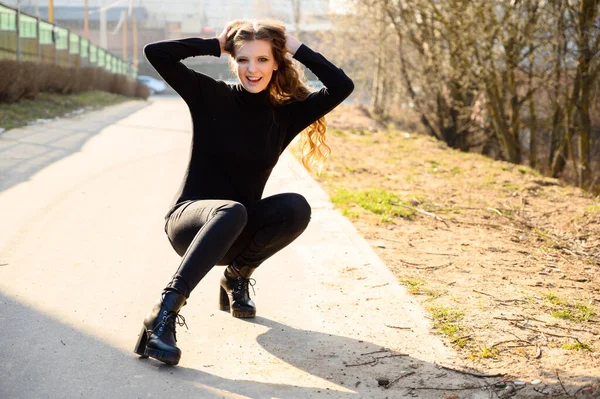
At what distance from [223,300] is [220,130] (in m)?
0.93

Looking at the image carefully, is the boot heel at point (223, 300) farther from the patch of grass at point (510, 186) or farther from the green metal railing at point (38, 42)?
the green metal railing at point (38, 42)

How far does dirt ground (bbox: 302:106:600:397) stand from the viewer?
12.1 ft

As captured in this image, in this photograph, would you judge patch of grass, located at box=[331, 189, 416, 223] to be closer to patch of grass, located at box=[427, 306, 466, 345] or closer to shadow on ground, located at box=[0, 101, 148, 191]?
patch of grass, located at box=[427, 306, 466, 345]

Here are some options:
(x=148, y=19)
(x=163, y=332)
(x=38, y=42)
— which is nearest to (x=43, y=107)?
(x=38, y=42)

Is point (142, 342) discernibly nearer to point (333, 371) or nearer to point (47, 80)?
point (333, 371)

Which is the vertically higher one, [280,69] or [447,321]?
[280,69]

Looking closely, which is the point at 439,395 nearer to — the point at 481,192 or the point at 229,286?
the point at 229,286

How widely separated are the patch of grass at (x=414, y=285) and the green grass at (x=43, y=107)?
8923 mm

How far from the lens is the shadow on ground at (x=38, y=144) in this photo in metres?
8.69

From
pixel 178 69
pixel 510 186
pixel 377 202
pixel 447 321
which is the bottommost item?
pixel 510 186

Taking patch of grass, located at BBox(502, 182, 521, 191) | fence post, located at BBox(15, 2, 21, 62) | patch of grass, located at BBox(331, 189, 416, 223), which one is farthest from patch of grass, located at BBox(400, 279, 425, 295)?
fence post, located at BBox(15, 2, 21, 62)

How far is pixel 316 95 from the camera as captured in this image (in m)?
4.39

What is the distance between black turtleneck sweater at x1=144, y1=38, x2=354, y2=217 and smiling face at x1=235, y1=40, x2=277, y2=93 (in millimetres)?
88

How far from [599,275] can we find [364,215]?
2252 mm
